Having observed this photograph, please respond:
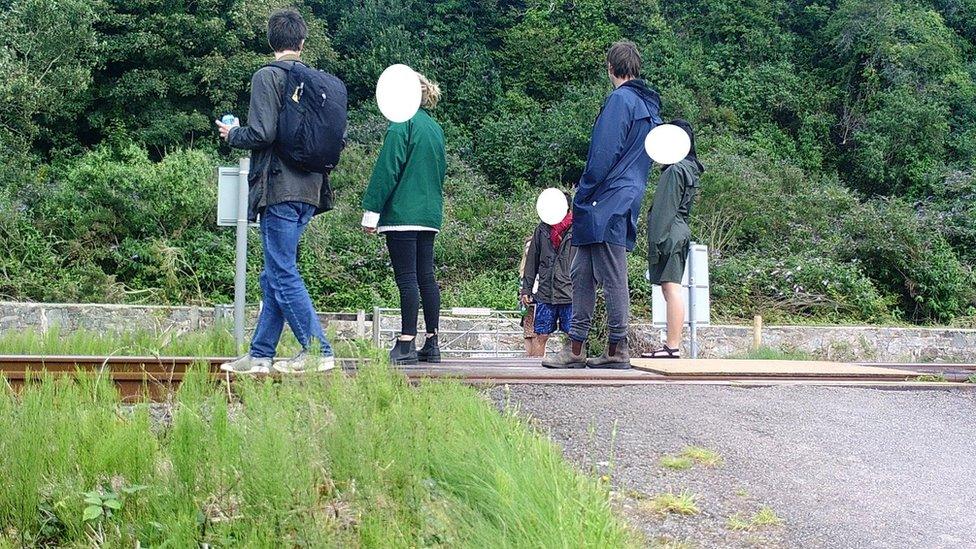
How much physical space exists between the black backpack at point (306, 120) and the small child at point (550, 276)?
16.2ft

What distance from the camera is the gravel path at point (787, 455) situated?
139 inches

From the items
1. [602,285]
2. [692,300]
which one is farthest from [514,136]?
[602,285]

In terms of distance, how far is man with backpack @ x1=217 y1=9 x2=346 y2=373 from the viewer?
5.75 m

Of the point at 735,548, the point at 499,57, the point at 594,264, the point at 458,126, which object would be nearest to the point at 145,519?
the point at 735,548

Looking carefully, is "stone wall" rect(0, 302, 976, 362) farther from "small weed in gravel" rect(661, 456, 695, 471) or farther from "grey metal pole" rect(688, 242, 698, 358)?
"small weed in gravel" rect(661, 456, 695, 471)

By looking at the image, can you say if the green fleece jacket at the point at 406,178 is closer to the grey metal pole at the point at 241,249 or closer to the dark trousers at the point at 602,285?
the dark trousers at the point at 602,285

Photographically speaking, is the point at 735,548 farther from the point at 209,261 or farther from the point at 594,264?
the point at 209,261

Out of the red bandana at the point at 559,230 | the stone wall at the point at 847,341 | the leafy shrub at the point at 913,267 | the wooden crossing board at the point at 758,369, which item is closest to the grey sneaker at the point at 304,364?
the wooden crossing board at the point at 758,369

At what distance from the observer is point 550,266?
35.4ft

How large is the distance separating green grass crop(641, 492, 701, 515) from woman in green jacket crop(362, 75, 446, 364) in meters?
2.91

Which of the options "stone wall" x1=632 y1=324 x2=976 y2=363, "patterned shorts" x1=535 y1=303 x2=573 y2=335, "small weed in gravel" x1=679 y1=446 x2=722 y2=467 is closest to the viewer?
"small weed in gravel" x1=679 y1=446 x2=722 y2=467

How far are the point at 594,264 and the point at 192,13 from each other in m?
26.6

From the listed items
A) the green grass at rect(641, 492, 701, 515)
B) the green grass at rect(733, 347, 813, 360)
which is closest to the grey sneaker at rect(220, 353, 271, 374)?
the green grass at rect(641, 492, 701, 515)

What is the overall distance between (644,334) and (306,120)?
37.1ft
